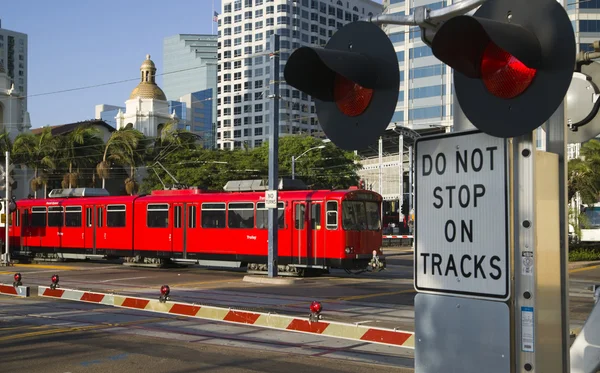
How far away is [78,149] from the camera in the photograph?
56.9 m

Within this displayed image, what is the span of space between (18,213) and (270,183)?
1998cm

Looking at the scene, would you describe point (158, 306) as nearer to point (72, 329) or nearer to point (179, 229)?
point (72, 329)

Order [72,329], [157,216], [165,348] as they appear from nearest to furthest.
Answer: [165,348], [72,329], [157,216]

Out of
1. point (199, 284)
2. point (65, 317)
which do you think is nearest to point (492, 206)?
point (65, 317)

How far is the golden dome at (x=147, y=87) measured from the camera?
84875mm

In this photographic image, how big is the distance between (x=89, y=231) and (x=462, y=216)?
32.0 metres

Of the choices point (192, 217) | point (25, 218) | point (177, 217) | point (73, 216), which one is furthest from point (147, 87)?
point (192, 217)

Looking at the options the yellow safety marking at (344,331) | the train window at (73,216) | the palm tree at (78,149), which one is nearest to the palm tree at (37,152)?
the palm tree at (78,149)

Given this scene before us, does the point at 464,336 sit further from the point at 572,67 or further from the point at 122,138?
the point at 122,138

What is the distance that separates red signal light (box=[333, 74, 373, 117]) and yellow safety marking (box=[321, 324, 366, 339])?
4.43 meters

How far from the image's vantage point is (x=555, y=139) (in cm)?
333

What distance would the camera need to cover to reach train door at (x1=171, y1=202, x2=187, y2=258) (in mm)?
29250

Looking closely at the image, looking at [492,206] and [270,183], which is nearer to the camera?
[492,206]

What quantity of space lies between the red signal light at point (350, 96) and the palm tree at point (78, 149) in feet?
177
